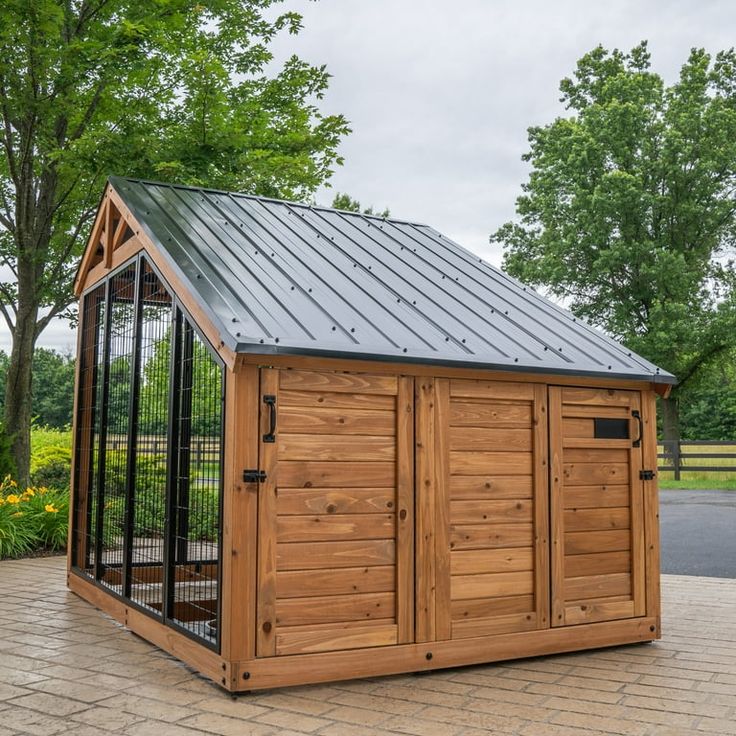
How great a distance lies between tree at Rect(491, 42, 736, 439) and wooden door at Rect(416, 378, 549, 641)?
675 inches

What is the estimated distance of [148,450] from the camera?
578 cm

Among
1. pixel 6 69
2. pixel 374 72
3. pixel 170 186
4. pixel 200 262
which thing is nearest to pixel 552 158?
pixel 374 72

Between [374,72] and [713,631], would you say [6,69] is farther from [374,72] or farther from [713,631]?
[713,631]

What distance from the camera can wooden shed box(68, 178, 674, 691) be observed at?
440 centimetres

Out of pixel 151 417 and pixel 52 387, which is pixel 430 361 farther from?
pixel 52 387

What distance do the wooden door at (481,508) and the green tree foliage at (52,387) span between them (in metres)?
23.7

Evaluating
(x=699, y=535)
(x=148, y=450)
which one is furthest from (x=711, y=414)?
(x=148, y=450)

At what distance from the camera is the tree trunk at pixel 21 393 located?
36.6ft

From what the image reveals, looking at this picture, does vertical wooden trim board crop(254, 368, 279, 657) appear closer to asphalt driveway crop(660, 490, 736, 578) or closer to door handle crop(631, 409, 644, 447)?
door handle crop(631, 409, 644, 447)

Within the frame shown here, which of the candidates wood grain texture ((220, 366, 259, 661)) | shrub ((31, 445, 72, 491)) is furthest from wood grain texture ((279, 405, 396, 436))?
shrub ((31, 445, 72, 491))

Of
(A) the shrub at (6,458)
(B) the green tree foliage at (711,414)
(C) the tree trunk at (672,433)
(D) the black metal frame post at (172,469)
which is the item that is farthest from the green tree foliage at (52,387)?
(D) the black metal frame post at (172,469)

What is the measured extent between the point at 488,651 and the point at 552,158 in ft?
74.0

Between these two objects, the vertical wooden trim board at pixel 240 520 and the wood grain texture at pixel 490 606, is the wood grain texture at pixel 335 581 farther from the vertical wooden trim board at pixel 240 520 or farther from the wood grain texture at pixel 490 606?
the wood grain texture at pixel 490 606

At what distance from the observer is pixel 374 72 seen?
51.4 feet
